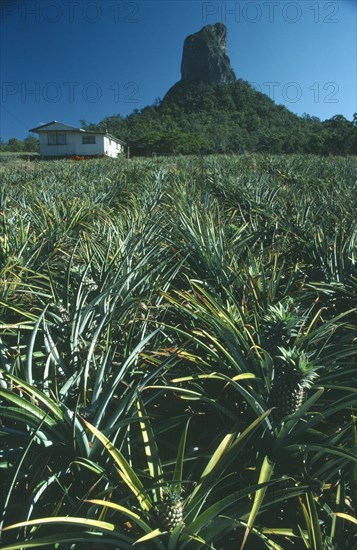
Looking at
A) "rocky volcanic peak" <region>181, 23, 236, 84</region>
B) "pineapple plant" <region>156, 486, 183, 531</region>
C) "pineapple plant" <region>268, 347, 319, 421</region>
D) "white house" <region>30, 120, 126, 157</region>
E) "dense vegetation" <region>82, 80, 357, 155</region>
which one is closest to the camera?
"pineapple plant" <region>156, 486, 183, 531</region>

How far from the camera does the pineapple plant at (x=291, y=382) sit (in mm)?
1444

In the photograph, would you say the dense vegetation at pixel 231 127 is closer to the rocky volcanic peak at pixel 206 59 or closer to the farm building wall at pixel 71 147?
the farm building wall at pixel 71 147

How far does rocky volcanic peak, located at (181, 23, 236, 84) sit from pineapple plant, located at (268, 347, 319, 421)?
14373 cm

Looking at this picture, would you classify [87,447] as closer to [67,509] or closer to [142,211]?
[67,509]

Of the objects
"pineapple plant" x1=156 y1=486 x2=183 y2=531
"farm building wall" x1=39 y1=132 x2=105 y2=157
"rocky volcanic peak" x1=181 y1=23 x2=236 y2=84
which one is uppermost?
"rocky volcanic peak" x1=181 y1=23 x2=236 y2=84

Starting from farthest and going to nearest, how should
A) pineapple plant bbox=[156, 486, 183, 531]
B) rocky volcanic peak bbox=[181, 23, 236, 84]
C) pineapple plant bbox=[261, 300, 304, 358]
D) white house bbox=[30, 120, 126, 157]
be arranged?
rocky volcanic peak bbox=[181, 23, 236, 84], white house bbox=[30, 120, 126, 157], pineapple plant bbox=[261, 300, 304, 358], pineapple plant bbox=[156, 486, 183, 531]

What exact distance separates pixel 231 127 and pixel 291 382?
6703cm

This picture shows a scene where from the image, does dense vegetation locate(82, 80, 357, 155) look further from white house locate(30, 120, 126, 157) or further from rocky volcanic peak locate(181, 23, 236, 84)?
rocky volcanic peak locate(181, 23, 236, 84)

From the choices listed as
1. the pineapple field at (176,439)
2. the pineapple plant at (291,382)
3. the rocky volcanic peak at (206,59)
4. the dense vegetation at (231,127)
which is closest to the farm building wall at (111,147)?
the dense vegetation at (231,127)

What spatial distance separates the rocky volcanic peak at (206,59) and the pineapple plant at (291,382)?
5659 inches

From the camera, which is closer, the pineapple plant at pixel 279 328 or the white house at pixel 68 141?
the pineapple plant at pixel 279 328

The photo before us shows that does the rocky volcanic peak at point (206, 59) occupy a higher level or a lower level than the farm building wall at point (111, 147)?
higher

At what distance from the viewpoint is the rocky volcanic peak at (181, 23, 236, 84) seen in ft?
446

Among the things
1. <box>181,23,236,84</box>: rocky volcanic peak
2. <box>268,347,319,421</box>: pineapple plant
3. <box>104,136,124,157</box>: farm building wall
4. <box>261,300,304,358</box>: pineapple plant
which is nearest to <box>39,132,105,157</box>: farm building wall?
<box>104,136,124,157</box>: farm building wall
